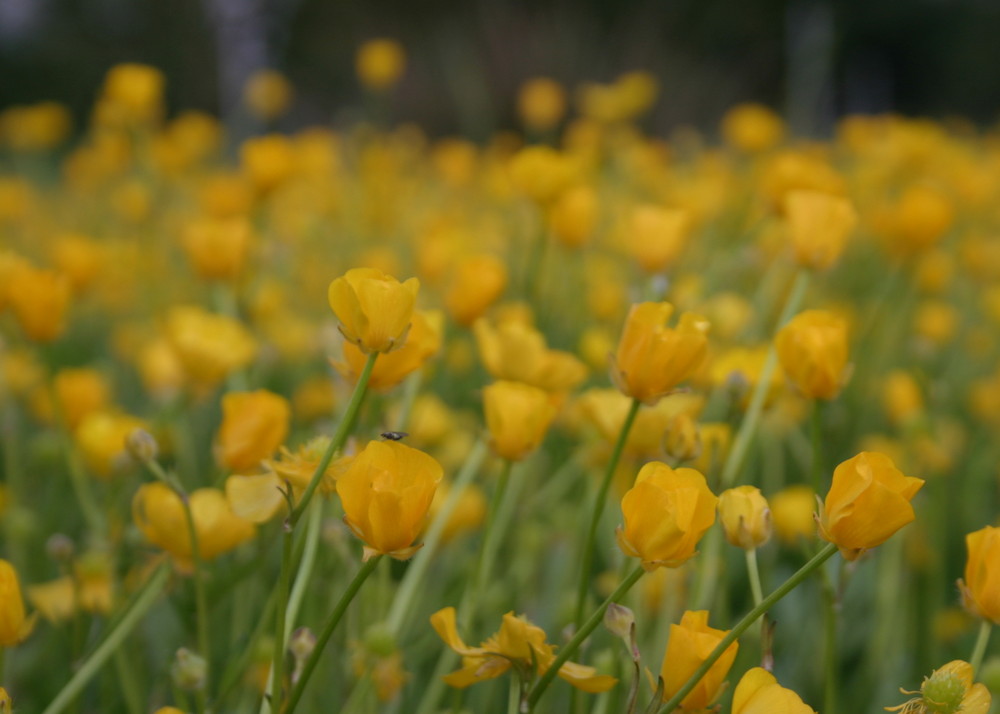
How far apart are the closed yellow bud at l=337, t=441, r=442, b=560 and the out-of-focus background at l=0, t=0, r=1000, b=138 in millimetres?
2355

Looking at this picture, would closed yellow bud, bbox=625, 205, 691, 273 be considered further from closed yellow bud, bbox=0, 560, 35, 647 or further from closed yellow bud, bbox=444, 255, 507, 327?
closed yellow bud, bbox=0, 560, 35, 647

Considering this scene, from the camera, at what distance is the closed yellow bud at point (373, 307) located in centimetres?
46

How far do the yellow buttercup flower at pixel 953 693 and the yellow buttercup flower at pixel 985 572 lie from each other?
0.03 m

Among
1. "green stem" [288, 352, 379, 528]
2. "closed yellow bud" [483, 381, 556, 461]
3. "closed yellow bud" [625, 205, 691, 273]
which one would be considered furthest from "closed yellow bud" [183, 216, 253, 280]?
"green stem" [288, 352, 379, 528]

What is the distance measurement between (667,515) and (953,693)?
18cm

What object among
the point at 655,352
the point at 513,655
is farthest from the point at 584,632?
the point at 655,352

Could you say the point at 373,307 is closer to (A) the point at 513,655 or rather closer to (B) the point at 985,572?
(A) the point at 513,655

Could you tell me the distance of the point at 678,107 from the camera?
478cm

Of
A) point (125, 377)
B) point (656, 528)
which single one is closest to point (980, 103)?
point (125, 377)

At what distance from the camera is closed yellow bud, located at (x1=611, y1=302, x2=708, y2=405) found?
53 cm

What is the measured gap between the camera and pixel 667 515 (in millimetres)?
432

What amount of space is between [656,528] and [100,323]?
221 centimetres

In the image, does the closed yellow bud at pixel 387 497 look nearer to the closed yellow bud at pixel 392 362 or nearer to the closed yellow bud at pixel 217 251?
the closed yellow bud at pixel 392 362

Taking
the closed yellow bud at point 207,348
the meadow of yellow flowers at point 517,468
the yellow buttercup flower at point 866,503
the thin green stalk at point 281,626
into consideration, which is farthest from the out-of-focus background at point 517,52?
the thin green stalk at point 281,626
